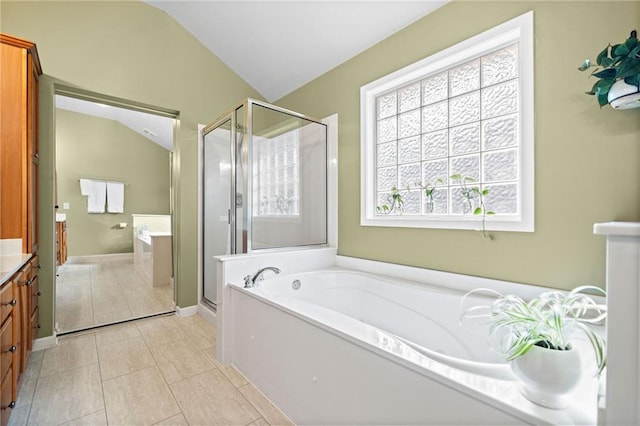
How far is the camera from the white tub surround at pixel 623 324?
57cm

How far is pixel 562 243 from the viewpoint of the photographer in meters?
1.49

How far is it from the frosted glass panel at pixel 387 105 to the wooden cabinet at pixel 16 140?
8.44 ft

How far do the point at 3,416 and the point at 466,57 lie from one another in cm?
318

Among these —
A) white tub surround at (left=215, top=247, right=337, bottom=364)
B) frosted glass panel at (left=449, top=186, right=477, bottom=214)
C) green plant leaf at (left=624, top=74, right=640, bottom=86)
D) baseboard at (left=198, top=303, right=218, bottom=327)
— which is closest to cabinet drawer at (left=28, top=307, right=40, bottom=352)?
baseboard at (left=198, top=303, right=218, bottom=327)

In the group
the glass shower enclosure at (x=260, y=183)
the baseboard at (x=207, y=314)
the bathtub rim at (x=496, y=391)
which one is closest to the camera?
the bathtub rim at (x=496, y=391)

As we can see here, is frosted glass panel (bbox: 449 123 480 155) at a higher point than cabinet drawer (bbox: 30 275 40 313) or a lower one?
higher

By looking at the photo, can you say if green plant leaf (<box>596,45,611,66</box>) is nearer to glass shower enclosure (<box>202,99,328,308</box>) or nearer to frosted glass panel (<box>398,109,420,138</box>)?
frosted glass panel (<box>398,109,420,138</box>)

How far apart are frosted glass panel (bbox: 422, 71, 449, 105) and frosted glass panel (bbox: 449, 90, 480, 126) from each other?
0.36ft

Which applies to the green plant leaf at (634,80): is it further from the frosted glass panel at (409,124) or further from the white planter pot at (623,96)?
the frosted glass panel at (409,124)

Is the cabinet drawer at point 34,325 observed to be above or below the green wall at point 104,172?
below

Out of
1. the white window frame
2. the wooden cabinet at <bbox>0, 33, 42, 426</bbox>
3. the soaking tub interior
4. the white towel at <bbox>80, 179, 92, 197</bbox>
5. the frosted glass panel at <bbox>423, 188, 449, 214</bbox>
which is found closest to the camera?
the soaking tub interior

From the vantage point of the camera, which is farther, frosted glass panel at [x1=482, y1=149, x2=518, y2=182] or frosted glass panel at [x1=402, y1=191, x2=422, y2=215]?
frosted glass panel at [x1=402, y1=191, x2=422, y2=215]

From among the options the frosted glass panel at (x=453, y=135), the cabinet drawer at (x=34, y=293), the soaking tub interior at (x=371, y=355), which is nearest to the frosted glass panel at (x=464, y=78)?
the frosted glass panel at (x=453, y=135)

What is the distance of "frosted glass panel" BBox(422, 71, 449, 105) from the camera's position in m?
2.07
